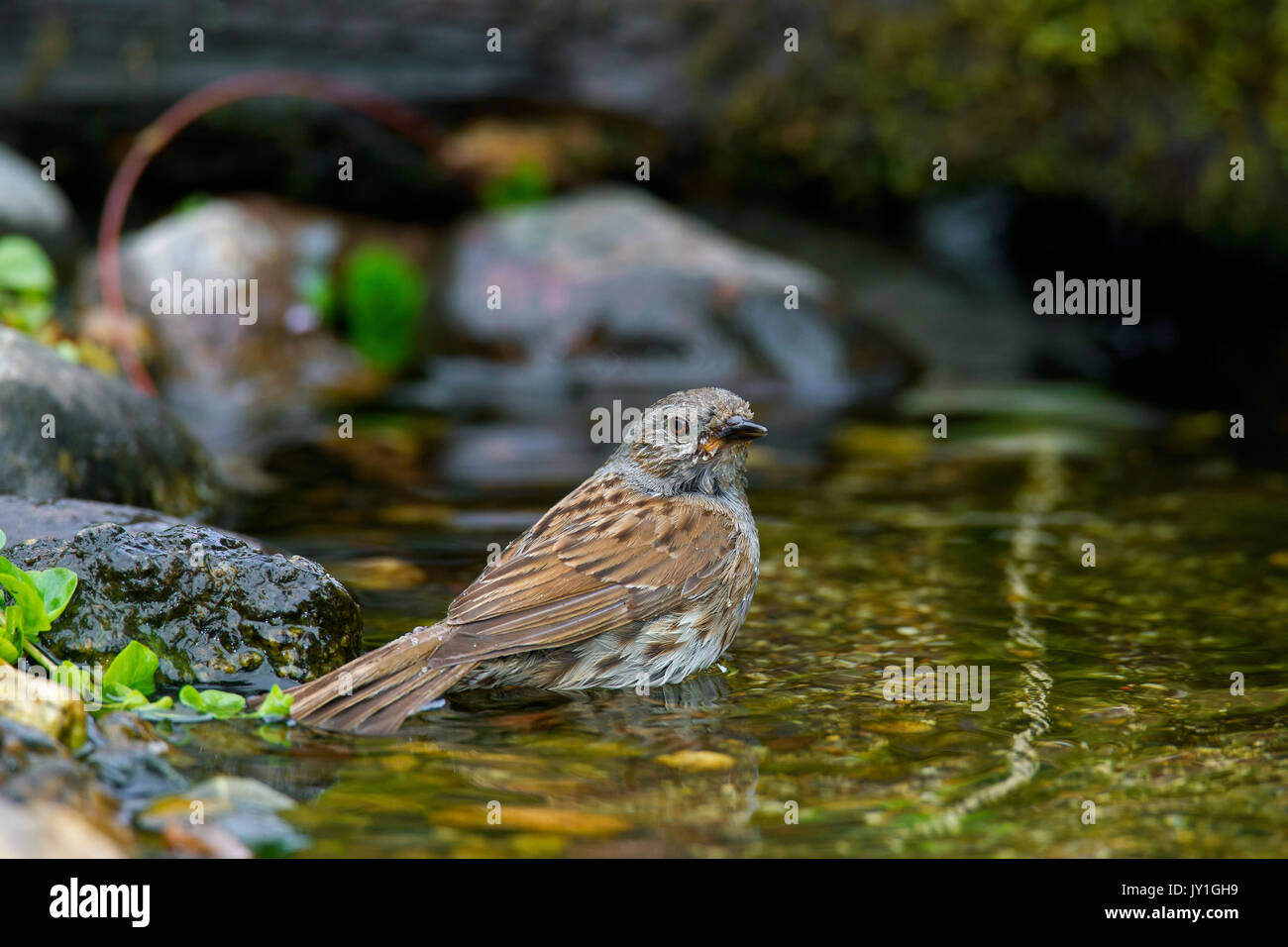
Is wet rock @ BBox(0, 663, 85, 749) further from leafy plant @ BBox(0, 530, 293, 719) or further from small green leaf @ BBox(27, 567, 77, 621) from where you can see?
small green leaf @ BBox(27, 567, 77, 621)

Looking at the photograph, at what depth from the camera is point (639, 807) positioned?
13.7ft

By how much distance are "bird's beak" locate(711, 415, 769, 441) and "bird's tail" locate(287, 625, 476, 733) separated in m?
1.46

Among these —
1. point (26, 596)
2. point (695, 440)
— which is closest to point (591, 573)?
point (695, 440)

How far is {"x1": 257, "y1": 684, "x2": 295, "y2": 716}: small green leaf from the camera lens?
15.3 ft

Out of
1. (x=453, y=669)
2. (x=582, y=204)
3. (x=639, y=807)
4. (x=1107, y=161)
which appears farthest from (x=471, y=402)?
(x=639, y=807)

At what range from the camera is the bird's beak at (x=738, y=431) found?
5758 millimetres

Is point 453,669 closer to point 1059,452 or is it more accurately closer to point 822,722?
point 822,722

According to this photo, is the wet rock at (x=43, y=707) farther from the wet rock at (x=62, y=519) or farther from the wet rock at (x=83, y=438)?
the wet rock at (x=83, y=438)

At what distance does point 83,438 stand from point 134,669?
217 centimetres

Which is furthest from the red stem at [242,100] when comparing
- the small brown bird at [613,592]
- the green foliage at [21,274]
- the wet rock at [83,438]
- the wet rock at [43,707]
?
the wet rock at [43,707]

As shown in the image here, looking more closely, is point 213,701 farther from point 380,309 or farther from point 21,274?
point 380,309

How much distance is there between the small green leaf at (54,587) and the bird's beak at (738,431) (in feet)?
7.92

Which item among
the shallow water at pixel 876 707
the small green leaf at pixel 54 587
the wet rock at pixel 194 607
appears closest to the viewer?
the shallow water at pixel 876 707

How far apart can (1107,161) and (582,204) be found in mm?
4256
